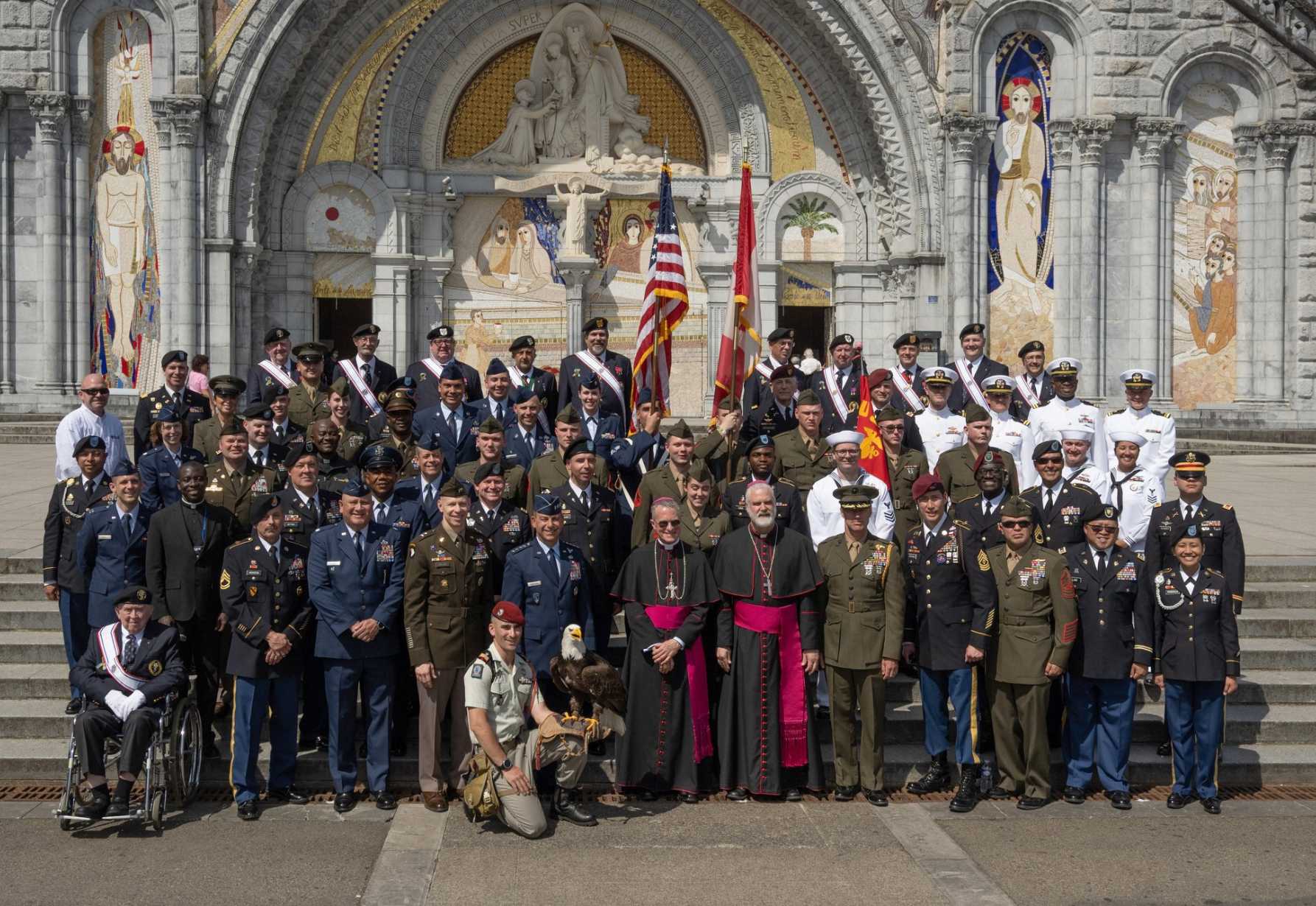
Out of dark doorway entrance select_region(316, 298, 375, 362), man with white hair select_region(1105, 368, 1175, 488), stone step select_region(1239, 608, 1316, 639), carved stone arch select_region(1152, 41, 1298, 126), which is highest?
carved stone arch select_region(1152, 41, 1298, 126)

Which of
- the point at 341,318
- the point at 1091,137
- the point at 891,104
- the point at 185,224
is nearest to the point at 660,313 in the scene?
the point at 185,224

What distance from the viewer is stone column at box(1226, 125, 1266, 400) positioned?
21312 millimetres

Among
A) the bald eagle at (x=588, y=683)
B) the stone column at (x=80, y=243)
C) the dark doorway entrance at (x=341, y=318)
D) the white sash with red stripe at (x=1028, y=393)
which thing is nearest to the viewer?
the bald eagle at (x=588, y=683)

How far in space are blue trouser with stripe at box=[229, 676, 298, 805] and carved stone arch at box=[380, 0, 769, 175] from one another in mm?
14517

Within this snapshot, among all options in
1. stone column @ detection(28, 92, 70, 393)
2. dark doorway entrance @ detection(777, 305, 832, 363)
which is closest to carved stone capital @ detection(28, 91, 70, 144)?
stone column @ detection(28, 92, 70, 393)

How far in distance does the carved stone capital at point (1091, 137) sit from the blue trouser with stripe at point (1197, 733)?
14.2 m

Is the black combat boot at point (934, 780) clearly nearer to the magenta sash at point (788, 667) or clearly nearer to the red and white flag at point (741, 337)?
the magenta sash at point (788, 667)

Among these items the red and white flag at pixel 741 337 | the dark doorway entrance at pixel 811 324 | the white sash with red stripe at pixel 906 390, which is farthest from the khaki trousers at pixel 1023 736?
the dark doorway entrance at pixel 811 324

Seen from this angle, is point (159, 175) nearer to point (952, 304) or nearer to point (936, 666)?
point (952, 304)

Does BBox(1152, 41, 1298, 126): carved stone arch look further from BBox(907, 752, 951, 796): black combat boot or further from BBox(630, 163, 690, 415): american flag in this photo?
BBox(907, 752, 951, 796): black combat boot

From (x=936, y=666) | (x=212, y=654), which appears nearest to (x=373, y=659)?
(x=212, y=654)

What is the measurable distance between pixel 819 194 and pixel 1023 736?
1488 centimetres

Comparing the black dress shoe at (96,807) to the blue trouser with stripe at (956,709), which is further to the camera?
the blue trouser with stripe at (956,709)

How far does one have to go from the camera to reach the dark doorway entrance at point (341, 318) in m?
21.6
